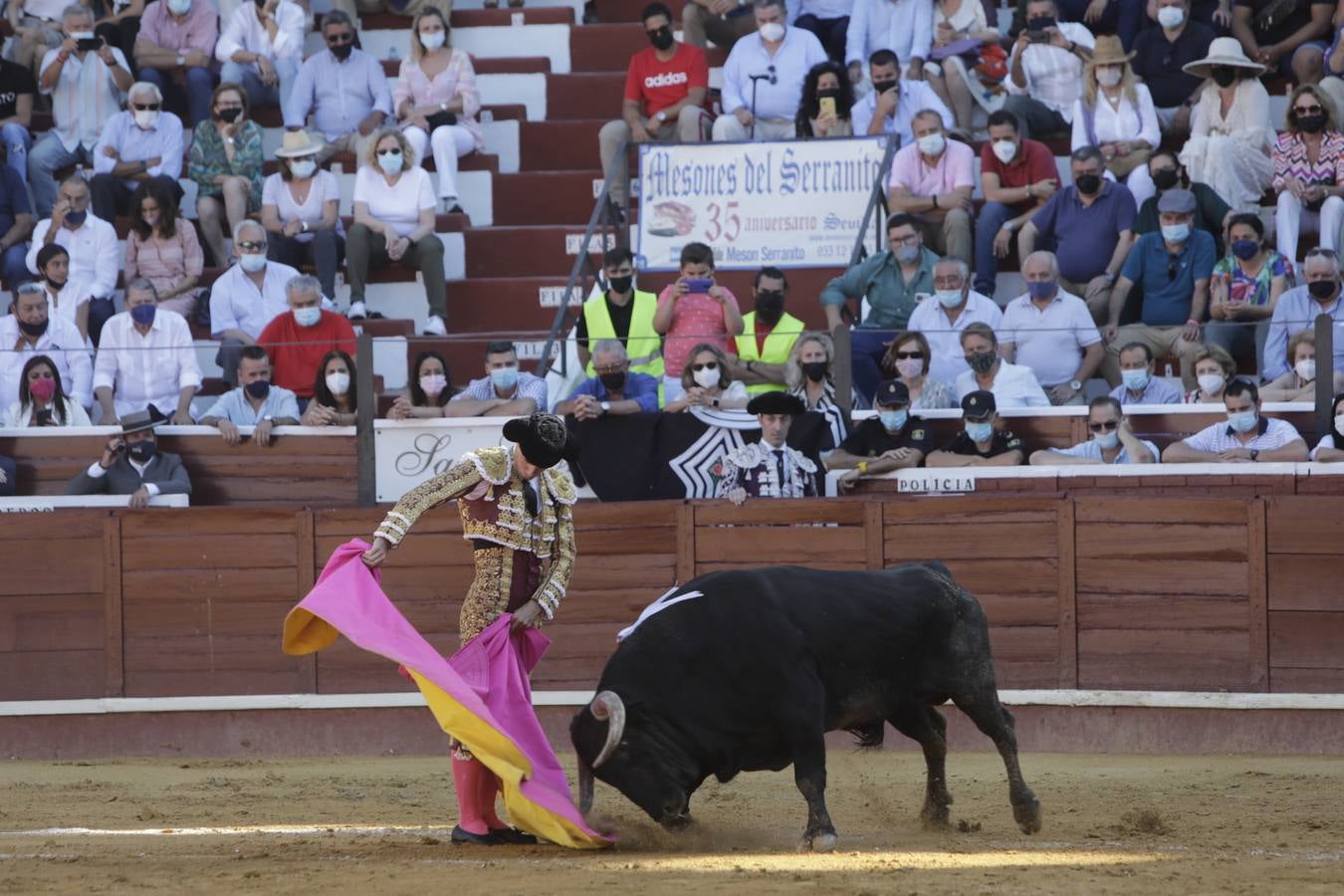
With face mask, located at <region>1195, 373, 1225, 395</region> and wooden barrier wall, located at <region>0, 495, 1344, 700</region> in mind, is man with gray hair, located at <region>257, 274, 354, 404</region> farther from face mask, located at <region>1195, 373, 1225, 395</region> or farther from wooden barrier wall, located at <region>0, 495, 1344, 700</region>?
face mask, located at <region>1195, 373, 1225, 395</region>

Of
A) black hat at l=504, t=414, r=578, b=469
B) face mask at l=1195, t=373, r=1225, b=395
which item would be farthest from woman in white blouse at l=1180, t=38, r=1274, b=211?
black hat at l=504, t=414, r=578, b=469

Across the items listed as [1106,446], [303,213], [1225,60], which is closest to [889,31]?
[1225,60]

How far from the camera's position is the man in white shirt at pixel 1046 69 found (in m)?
11.7

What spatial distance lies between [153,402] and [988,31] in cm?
518

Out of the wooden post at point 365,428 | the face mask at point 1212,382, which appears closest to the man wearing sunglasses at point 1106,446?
the face mask at point 1212,382

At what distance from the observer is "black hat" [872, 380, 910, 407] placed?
9.28m

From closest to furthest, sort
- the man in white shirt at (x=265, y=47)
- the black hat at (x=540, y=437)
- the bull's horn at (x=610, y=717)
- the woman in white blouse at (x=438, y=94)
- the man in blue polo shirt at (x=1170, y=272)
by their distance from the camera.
Result: the bull's horn at (x=610, y=717) < the black hat at (x=540, y=437) < the man in blue polo shirt at (x=1170, y=272) < the woman in white blouse at (x=438, y=94) < the man in white shirt at (x=265, y=47)

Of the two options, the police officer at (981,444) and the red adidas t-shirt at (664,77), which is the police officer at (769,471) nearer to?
the police officer at (981,444)

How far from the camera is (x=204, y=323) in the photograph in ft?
38.3

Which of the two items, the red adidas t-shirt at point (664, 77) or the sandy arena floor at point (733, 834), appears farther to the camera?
the red adidas t-shirt at point (664, 77)

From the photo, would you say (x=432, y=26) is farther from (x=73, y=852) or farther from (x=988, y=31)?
(x=73, y=852)

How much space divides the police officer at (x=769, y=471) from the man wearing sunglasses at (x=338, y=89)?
4.43 meters

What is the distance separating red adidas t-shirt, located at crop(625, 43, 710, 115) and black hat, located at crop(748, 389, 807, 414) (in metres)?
3.72

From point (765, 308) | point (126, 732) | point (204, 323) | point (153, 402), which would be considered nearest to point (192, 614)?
point (126, 732)
